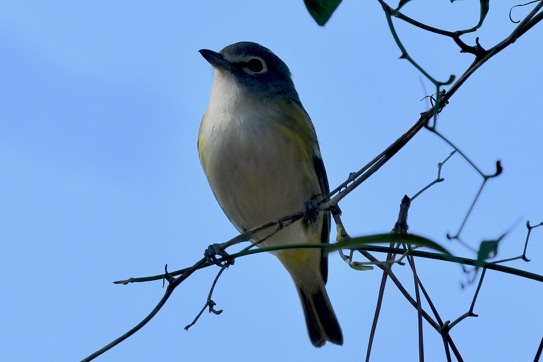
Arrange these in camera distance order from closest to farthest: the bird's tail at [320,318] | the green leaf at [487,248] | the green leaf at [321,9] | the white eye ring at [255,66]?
the green leaf at [487,248], the green leaf at [321,9], the white eye ring at [255,66], the bird's tail at [320,318]

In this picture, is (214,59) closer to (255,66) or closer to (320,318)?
(255,66)

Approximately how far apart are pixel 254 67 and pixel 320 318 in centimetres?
215

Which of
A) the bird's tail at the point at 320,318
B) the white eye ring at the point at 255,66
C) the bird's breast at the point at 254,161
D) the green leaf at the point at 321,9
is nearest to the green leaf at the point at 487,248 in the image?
the green leaf at the point at 321,9

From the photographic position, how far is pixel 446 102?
2.75 meters

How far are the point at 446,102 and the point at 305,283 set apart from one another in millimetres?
4390

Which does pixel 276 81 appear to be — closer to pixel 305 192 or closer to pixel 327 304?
pixel 305 192

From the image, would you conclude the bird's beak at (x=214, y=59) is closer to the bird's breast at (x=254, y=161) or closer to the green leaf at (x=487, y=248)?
the bird's breast at (x=254, y=161)

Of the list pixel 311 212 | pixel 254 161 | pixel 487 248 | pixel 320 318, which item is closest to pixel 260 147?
pixel 254 161

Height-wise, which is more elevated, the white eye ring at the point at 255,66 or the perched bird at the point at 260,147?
the white eye ring at the point at 255,66

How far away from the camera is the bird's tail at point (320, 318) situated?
21.4 feet

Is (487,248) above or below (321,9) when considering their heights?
below

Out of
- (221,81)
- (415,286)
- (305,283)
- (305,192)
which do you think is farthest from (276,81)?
(415,286)

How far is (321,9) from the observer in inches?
84.3

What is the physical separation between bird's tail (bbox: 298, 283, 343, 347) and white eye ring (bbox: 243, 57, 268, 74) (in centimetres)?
197
